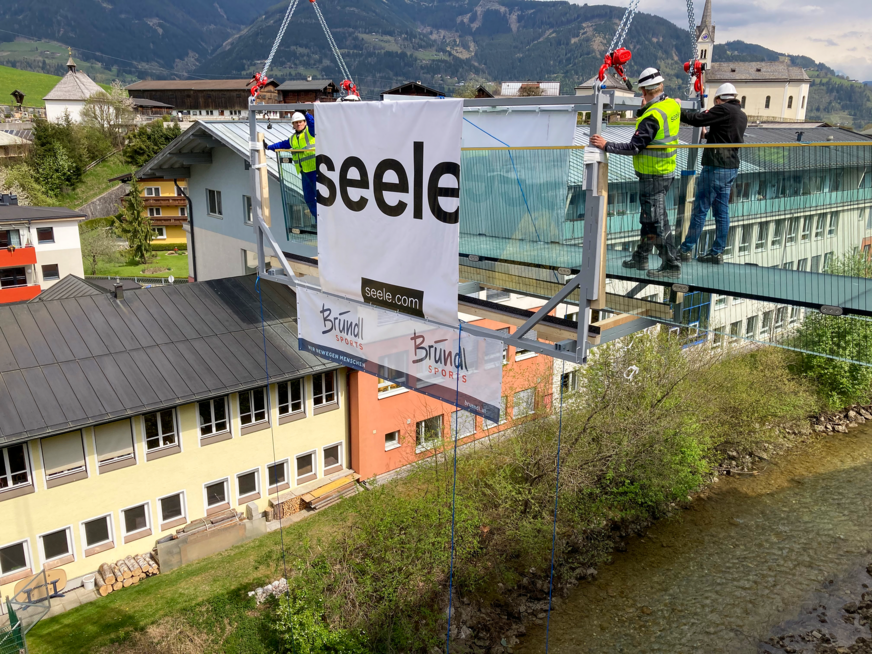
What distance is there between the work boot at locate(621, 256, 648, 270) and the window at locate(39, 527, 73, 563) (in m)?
13.5

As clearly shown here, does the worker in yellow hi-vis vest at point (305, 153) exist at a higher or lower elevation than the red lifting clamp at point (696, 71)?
lower

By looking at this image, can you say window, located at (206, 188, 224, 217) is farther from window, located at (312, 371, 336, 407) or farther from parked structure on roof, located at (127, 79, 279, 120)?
parked structure on roof, located at (127, 79, 279, 120)

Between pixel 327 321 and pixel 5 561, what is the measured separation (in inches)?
411

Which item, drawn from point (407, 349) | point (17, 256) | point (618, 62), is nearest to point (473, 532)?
point (407, 349)

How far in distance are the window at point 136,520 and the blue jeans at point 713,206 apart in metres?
13.9

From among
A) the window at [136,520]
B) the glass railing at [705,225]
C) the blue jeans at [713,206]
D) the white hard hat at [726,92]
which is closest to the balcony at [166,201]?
the window at [136,520]

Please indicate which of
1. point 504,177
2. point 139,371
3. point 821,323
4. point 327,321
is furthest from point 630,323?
point 821,323

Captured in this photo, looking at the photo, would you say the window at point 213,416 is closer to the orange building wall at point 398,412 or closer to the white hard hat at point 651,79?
the orange building wall at point 398,412

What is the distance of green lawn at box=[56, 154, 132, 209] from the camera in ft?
201

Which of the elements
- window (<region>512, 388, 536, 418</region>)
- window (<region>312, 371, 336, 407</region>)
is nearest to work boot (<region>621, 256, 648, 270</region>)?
window (<region>512, 388, 536, 418</region>)

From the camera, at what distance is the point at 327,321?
8.79 metres

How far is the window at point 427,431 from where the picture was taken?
19.7 metres

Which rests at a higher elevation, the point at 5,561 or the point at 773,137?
the point at 773,137

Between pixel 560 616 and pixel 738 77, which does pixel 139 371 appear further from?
pixel 738 77
